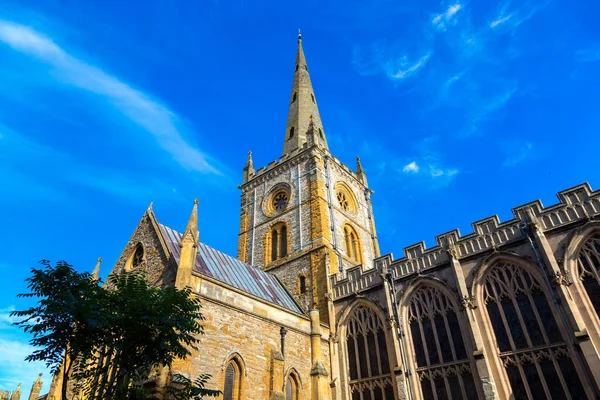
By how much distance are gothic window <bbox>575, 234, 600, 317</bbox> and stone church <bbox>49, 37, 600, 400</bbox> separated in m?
0.04

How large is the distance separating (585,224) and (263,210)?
64.2 feet

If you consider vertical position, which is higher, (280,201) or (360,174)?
(360,174)

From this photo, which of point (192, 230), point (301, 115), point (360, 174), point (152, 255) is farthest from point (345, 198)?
point (152, 255)

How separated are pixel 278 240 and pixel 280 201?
10.9 ft

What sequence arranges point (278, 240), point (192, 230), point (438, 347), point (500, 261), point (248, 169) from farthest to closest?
point (248, 169) < point (278, 240) < point (192, 230) < point (438, 347) < point (500, 261)

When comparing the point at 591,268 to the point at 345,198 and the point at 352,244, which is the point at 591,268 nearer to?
the point at 352,244

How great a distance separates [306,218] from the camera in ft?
85.3

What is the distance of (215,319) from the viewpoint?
15.2 metres

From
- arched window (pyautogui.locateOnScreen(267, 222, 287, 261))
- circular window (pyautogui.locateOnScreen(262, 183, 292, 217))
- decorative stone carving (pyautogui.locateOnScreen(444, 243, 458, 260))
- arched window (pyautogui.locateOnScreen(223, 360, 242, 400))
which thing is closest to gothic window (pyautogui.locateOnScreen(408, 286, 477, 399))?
decorative stone carving (pyautogui.locateOnScreen(444, 243, 458, 260))

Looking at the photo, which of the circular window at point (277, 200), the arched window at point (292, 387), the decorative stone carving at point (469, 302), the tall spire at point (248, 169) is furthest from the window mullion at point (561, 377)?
the tall spire at point (248, 169)

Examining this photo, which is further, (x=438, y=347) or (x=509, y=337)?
(x=438, y=347)

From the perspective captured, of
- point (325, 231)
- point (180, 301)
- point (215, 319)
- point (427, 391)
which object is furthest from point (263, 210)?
point (180, 301)

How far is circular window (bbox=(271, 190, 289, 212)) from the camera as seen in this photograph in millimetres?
28578

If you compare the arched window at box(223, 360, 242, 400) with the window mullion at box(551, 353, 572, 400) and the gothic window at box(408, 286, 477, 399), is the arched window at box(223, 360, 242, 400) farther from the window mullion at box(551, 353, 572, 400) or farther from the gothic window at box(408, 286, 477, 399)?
the window mullion at box(551, 353, 572, 400)
